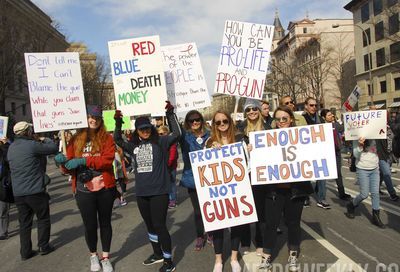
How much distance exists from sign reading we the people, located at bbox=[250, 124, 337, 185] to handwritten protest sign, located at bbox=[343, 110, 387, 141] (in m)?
2.45

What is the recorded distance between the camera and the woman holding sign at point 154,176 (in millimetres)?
4840

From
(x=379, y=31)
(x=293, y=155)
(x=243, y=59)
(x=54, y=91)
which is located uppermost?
(x=379, y=31)

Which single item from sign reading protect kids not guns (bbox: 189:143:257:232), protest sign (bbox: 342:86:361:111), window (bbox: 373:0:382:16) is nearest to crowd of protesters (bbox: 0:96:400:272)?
sign reading protect kids not guns (bbox: 189:143:257:232)

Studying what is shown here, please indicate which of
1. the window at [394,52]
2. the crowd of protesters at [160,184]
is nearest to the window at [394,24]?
the window at [394,52]

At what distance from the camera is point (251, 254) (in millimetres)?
5320

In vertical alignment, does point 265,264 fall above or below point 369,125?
below

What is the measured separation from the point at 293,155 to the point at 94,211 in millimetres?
2505

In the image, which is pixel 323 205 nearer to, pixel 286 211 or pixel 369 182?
pixel 369 182

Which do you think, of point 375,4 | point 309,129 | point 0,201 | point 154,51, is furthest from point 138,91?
point 375,4

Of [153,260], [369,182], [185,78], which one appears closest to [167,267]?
[153,260]

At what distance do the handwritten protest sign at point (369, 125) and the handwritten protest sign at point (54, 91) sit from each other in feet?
14.5

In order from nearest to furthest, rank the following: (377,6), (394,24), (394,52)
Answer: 1. (394,24)
2. (394,52)
3. (377,6)

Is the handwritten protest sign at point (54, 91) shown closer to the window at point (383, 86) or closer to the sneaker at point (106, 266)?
the sneaker at point (106, 266)

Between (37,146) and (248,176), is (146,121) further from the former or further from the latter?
(37,146)
